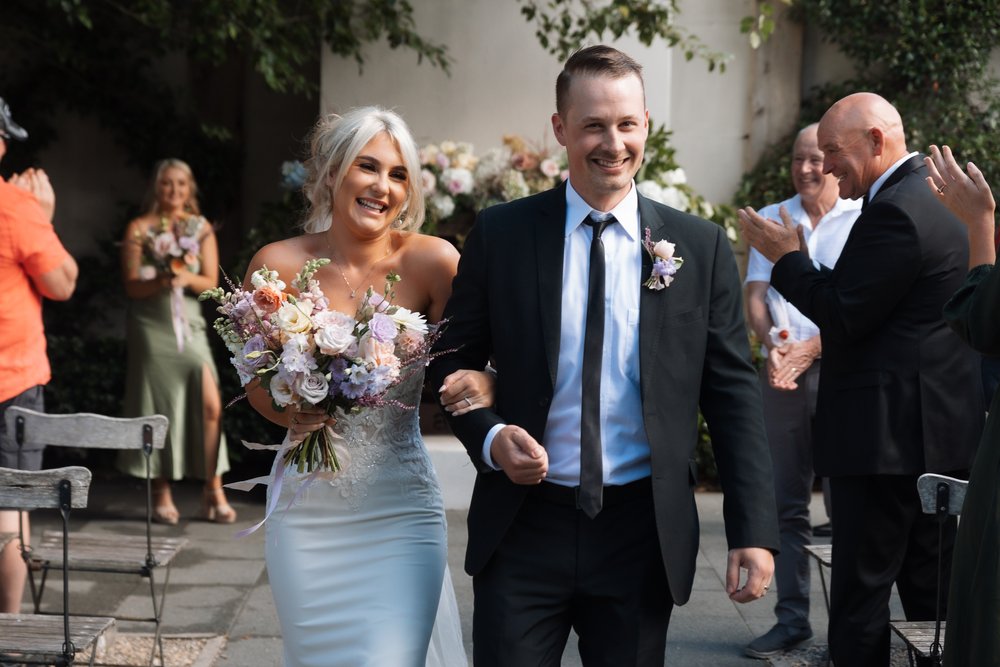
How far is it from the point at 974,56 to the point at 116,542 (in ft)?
24.3

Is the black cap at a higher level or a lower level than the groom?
higher

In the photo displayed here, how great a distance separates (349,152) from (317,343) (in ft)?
2.45

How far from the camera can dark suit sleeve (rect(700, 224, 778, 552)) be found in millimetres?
3090

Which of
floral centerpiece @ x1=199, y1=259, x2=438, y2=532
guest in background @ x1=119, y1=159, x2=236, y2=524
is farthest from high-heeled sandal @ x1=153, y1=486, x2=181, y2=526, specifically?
floral centerpiece @ x1=199, y1=259, x2=438, y2=532

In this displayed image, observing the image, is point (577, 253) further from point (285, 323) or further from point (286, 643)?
point (286, 643)

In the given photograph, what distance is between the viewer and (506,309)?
3164 millimetres

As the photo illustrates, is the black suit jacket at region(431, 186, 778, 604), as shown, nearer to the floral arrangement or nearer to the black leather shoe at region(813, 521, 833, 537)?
the black leather shoe at region(813, 521, 833, 537)

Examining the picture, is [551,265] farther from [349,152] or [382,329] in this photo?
[349,152]

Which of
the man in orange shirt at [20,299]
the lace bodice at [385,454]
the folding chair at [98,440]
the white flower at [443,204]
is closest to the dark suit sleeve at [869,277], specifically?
the lace bodice at [385,454]

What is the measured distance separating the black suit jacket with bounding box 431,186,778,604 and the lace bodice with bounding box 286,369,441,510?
683 millimetres

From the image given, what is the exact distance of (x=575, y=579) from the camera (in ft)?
10.1

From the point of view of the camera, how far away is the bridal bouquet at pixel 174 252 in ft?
25.4

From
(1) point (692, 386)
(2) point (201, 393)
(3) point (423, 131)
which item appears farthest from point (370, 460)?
(3) point (423, 131)

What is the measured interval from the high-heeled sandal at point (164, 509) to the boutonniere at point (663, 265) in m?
5.46
